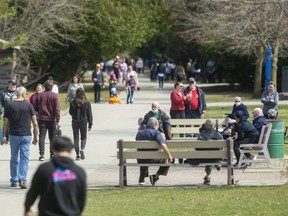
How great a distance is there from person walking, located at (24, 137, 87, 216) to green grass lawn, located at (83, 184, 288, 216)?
5.07 m

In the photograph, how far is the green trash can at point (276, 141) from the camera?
2052cm

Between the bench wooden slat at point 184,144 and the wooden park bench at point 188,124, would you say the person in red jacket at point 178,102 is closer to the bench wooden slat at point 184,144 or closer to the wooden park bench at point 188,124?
the wooden park bench at point 188,124

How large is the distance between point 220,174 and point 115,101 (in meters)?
24.4

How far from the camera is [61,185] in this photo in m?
8.35

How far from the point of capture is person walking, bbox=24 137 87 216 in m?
8.35

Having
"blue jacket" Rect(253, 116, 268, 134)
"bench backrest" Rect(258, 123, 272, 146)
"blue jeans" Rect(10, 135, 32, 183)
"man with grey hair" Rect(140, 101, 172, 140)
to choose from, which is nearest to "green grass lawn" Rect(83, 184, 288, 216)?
"blue jeans" Rect(10, 135, 32, 183)

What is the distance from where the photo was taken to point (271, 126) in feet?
64.5

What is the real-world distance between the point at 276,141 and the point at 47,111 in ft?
15.9

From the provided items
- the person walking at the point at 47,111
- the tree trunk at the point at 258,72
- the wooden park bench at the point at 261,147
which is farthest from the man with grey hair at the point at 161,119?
the tree trunk at the point at 258,72

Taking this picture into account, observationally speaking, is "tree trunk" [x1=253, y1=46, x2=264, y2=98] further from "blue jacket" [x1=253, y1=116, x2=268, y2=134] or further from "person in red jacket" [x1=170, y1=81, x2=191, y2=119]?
"blue jacket" [x1=253, y1=116, x2=268, y2=134]

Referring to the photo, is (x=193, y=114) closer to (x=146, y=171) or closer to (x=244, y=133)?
(x=244, y=133)

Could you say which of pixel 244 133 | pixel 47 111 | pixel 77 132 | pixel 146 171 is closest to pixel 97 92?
pixel 77 132

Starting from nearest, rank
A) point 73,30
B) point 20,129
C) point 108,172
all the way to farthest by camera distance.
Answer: point 20,129, point 108,172, point 73,30

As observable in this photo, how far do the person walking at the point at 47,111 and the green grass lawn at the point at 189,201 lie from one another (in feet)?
15.3
